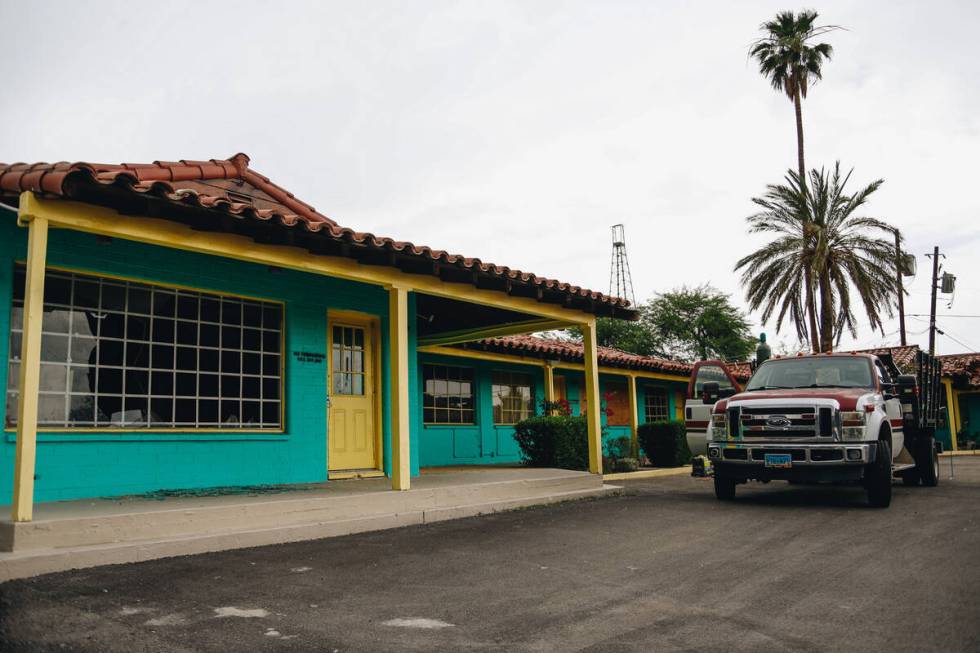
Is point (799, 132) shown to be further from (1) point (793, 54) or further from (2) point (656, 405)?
(2) point (656, 405)

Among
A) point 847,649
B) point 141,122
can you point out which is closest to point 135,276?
point 847,649

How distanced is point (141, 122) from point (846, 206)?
18799 mm

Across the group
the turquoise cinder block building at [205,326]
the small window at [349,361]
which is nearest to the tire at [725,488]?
the turquoise cinder block building at [205,326]

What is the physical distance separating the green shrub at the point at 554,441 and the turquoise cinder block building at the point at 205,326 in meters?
2.25

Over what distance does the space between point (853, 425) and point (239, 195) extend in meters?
8.80

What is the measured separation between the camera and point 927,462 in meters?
11.9

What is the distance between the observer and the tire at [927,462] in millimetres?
11844

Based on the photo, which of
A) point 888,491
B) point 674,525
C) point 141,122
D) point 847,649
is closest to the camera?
point 847,649

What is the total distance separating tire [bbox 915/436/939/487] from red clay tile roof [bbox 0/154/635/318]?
16.5 ft

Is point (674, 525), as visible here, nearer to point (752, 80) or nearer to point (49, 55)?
point (49, 55)

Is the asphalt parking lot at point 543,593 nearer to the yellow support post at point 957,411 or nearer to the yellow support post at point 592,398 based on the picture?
the yellow support post at point 592,398

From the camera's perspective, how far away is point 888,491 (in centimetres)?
916

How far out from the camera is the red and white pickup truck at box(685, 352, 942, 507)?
29.1 feet

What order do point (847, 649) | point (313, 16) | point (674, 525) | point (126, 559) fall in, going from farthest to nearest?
1. point (313, 16)
2. point (674, 525)
3. point (126, 559)
4. point (847, 649)
